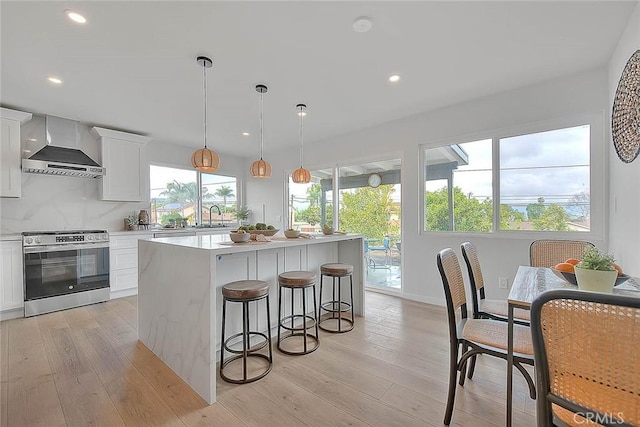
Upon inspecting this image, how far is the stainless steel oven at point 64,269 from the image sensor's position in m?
3.33

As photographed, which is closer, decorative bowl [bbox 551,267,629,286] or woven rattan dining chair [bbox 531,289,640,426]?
woven rattan dining chair [bbox 531,289,640,426]

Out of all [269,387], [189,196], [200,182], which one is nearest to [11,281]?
[189,196]

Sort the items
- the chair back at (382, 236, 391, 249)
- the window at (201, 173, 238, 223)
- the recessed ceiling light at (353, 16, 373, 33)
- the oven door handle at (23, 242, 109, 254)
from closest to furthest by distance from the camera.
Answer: the recessed ceiling light at (353, 16, 373, 33), the oven door handle at (23, 242, 109, 254), the chair back at (382, 236, 391, 249), the window at (201, 173, 238, 223)

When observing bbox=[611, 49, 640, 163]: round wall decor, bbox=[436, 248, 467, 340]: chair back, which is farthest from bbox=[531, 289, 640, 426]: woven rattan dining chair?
bbox=[611, 49, 640, 163]: round wall decor

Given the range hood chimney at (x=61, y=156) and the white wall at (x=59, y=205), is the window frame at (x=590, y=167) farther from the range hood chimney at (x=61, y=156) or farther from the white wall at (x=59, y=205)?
the white wall at (x=59, y=205)

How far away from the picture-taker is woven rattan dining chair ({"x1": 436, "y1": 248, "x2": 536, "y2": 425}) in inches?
56.0

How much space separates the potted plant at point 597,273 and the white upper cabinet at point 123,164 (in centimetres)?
536

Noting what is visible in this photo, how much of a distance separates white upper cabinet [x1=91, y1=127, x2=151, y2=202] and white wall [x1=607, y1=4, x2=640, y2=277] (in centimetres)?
577

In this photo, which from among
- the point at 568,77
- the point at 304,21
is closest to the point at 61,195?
the point at 304,21

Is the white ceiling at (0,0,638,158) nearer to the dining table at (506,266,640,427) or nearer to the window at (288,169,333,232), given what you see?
the window at (288,169,333,232)

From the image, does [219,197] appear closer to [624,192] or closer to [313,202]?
[313,202]

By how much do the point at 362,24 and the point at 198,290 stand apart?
88.5 inches

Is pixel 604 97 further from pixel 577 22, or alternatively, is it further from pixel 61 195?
pixel 61 195

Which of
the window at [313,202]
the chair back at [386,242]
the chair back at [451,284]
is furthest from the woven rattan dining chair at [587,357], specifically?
the window at [313,202]
